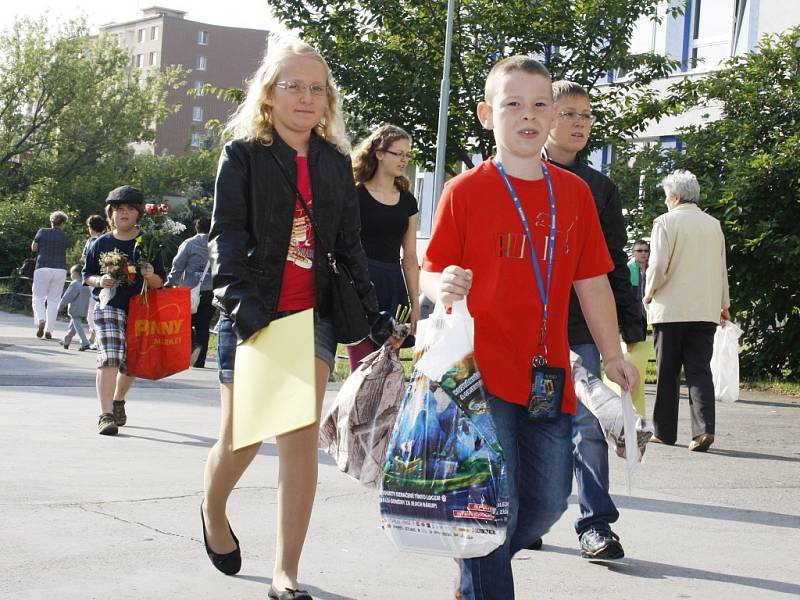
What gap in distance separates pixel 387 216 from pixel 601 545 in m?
2.65

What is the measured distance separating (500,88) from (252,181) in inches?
37.0

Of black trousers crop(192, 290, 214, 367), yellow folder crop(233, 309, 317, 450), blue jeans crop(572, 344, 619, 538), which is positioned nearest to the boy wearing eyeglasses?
blue jeans crop(572, 344, 619, 538)

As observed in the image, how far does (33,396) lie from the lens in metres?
10.9

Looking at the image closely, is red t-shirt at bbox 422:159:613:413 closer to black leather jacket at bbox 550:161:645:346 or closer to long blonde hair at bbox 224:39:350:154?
long blonde hair at bbox 224:39:350:154

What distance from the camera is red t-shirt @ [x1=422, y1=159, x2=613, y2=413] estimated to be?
3818 millimetres

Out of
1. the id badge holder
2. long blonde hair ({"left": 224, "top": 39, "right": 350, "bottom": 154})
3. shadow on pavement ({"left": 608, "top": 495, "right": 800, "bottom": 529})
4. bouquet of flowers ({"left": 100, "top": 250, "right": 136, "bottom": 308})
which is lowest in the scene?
shadow on pavement ({"left": 608, "top": 495, "right": 800, "bottom": 529})

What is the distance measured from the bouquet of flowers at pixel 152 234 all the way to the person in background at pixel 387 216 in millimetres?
2172

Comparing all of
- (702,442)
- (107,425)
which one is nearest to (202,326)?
(107,425)

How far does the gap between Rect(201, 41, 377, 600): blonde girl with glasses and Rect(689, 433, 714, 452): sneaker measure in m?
5.31

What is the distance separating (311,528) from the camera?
5.94 meters

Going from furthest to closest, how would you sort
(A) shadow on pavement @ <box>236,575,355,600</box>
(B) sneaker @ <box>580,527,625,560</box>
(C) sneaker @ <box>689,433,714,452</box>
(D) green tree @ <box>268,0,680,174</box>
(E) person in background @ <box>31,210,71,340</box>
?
(E) person in background @ <box>31,210,71,340</box>
(D) green tree @ <box>268,0,680,174</box>
(C) sneaker @ <box>689,433,714,452</box>
(B) sneaker @ <box>580,527,625,560</box>
(A) shadow on pavement @ <box>236,575,355,600</box>

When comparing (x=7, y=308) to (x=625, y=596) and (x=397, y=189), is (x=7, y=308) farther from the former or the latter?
(x=625, y=596)

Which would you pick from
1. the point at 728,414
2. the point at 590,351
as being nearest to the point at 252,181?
the point at 590,351

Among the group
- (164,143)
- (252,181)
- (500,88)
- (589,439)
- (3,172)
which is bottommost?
(589,439)
